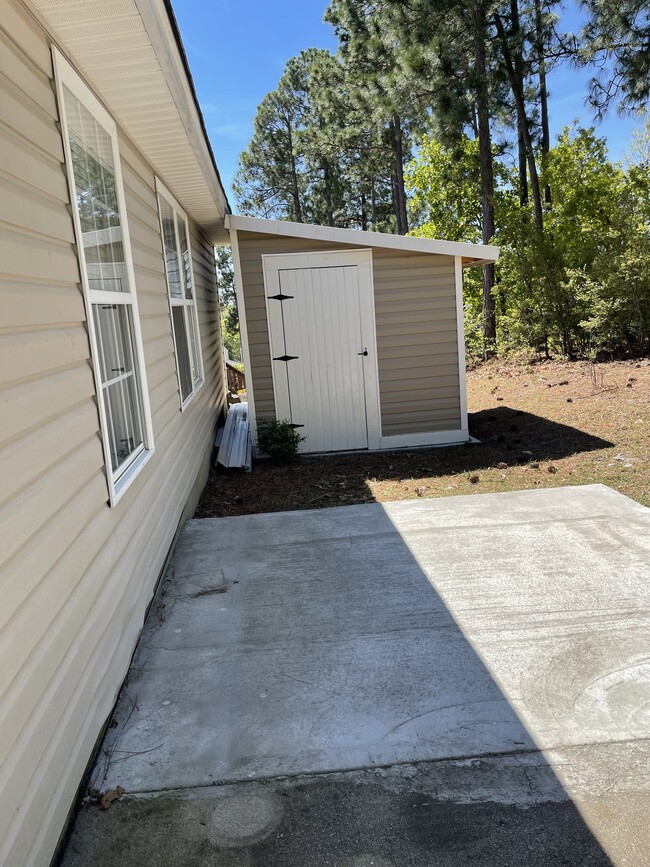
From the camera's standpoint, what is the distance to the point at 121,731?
2396 mm

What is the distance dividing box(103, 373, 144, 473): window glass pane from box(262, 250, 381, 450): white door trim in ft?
12.1

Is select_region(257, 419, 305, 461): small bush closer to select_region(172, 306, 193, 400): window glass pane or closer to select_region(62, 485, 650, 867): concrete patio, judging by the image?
select_region(172, 306, 193, 400): window glass pane

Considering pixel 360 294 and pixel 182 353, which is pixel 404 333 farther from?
pixel 182 353

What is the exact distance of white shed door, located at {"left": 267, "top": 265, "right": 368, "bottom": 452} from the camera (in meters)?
6.99

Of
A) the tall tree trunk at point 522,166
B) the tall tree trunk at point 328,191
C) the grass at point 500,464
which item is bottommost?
the grass at point 500,464

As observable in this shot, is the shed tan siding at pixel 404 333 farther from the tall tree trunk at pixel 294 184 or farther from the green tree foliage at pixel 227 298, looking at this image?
the green tree foliage at pixel 227 298

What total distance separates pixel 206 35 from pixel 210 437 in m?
17.7

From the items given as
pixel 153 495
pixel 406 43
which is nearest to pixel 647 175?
pixel 406 43

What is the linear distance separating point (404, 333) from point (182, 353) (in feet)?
8.67

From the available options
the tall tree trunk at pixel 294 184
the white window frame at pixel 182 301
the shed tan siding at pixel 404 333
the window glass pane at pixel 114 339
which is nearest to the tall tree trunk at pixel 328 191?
the tall tree trunk at pixel 294 184

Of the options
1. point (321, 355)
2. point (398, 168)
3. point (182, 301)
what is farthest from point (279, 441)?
point (398, 168)

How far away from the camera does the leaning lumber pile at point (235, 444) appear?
6.79 m

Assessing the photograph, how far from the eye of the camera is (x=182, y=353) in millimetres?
5539

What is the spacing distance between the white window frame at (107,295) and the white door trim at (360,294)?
3.54 meters
